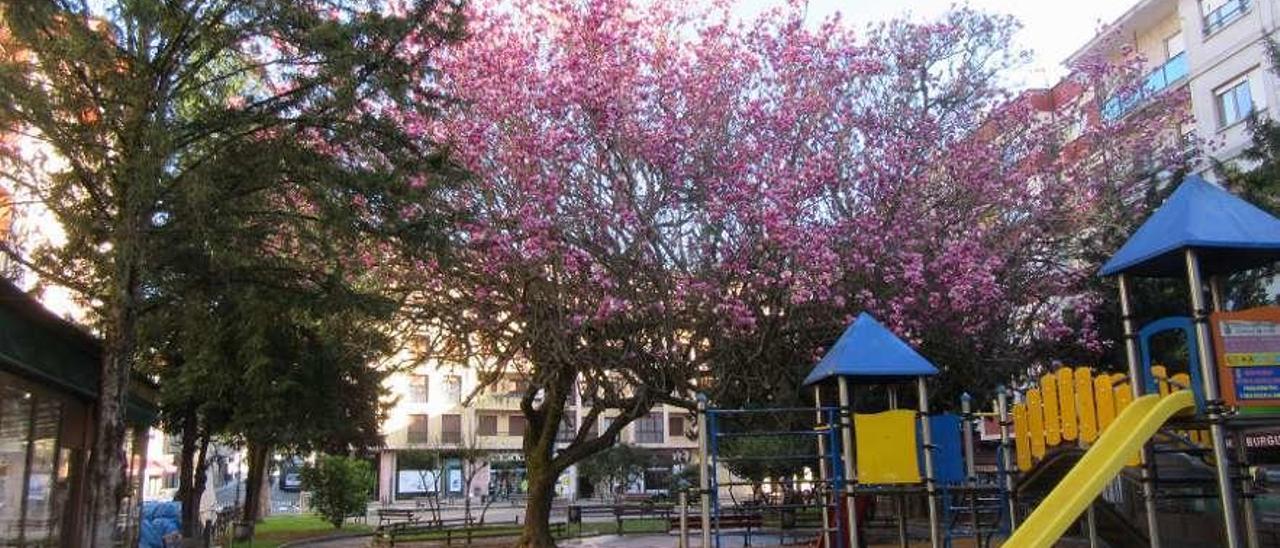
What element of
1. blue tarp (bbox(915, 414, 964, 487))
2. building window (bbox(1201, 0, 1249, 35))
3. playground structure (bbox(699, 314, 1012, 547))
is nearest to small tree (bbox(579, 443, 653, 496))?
building window (bbox(1201, 0, 1249, 35))

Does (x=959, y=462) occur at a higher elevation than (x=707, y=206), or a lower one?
lower

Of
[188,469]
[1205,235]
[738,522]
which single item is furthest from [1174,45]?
[188,469]

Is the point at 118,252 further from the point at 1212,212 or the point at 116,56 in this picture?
the point at 1212,212

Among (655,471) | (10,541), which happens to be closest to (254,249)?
(10,541)

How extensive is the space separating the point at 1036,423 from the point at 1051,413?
58 centimetres

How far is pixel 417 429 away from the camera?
7456 cm

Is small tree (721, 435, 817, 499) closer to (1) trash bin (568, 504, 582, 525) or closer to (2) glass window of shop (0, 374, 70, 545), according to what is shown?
(1) trash bin (568, 504, 582, 525)

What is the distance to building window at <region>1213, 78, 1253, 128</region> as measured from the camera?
1097 inches

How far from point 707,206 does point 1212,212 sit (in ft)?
27.9

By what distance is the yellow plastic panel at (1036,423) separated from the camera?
1148 cm

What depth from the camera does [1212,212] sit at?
327 inches

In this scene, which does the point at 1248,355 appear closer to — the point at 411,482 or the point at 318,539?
the point at 318,539

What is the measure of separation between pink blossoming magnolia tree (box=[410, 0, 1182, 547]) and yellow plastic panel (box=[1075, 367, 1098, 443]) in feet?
16.4

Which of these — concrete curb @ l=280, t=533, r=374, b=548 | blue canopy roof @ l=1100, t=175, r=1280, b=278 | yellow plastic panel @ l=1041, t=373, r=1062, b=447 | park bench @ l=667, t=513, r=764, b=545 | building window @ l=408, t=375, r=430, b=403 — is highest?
building window @ l=408, t=375, r=430, b=403
